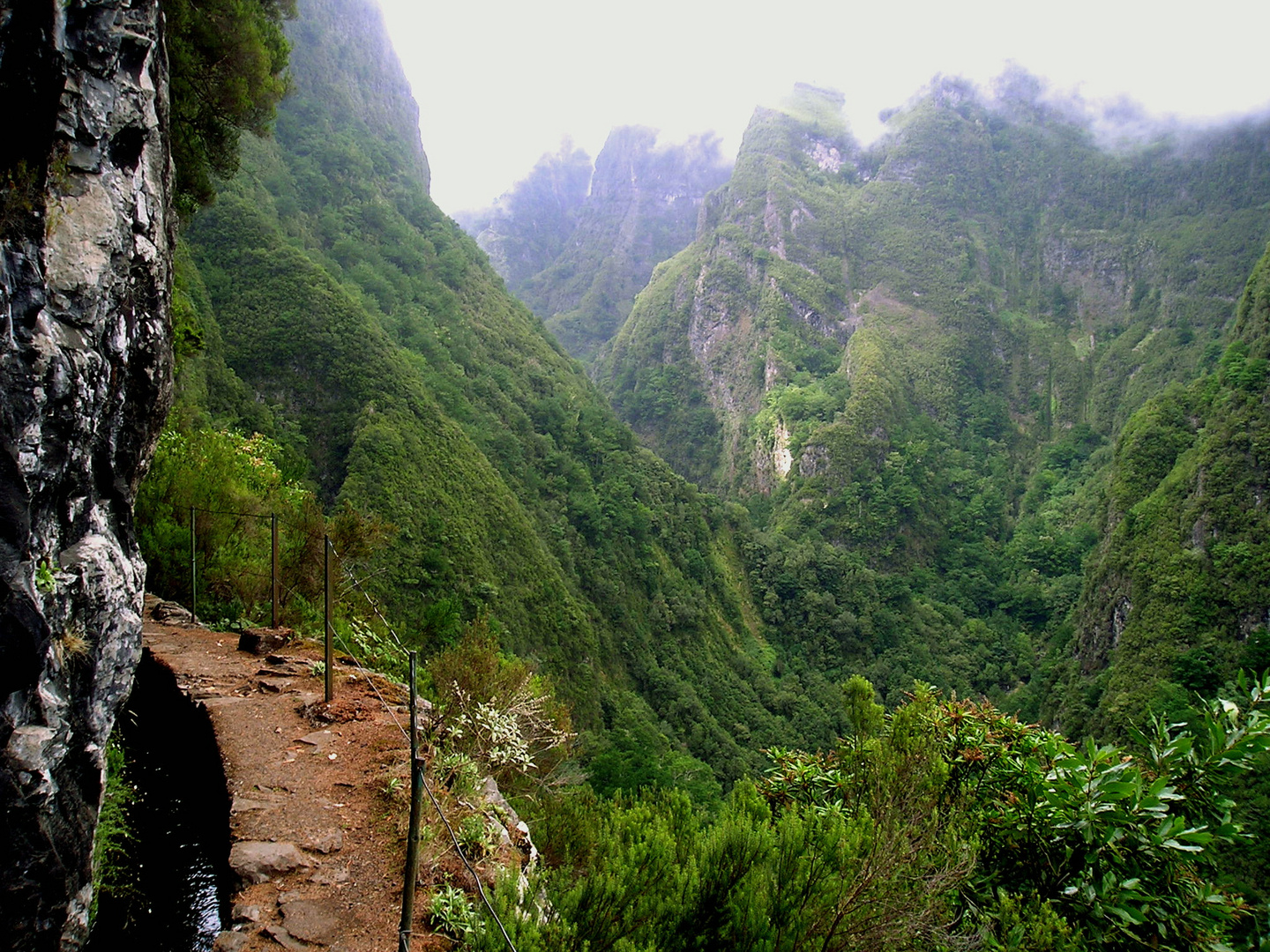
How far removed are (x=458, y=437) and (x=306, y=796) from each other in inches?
1394

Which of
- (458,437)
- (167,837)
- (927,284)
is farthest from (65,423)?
(927,284)

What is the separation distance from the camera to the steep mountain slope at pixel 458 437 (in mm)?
33656

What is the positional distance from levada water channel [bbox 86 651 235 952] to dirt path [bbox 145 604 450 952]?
0.87 ft

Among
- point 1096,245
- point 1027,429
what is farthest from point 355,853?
point 1096,245

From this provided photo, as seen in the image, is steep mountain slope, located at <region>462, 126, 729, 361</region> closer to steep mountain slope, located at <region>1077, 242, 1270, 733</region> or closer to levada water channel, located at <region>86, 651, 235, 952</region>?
steep mountain slope, located at <region>1077, 242, 1270, 733</region>

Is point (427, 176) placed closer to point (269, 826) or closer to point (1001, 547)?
point (1001, 547)

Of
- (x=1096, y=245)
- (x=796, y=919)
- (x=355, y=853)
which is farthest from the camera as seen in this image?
(x=1096, y=245)

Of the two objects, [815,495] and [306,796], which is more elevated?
[815,495]

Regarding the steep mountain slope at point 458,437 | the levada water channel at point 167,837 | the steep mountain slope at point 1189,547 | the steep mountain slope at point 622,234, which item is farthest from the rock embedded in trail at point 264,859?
the steep mountain slope at point 622,234

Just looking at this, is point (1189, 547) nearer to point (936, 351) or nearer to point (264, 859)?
point (264, 859)

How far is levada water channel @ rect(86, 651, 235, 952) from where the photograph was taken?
6.06 m

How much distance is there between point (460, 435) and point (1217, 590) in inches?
1983

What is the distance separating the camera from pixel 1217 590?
45.4 metres

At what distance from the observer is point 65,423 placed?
4586 millimetres
